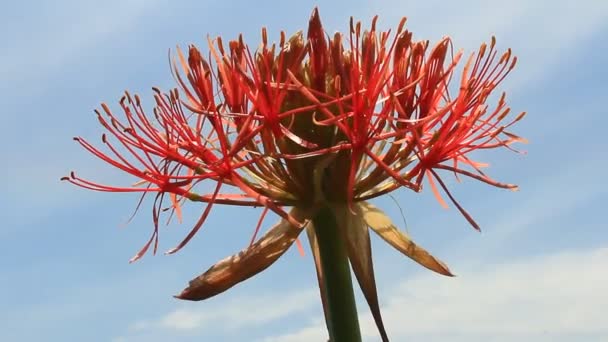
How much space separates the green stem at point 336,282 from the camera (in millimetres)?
3445

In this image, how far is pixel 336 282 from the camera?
3508 millimetres

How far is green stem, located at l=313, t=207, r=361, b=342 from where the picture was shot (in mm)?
3445

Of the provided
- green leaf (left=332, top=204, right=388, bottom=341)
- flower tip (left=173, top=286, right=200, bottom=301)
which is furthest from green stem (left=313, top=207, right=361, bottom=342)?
flower tip (left=173, top=286, right=200, bottom=301)

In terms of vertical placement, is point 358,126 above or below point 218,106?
below

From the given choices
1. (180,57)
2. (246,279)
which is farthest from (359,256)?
(180,57)

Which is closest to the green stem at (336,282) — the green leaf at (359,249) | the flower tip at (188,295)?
the green leaf at (359,249)

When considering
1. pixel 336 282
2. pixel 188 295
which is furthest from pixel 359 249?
pixel 188 295

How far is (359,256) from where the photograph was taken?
3.55 metres

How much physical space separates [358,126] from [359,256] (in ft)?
1.99

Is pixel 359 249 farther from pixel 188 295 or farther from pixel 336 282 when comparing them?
pixel 188 295

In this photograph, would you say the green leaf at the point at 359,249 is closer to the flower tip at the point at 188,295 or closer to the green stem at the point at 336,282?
the green stem at the point at 336,282

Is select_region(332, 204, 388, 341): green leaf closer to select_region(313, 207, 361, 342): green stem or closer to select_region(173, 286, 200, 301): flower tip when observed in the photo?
select_region(313, 207, 361, 342): green stem

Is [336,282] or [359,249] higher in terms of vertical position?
[359,249]

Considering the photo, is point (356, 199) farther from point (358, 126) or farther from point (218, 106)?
point (218, 106)
